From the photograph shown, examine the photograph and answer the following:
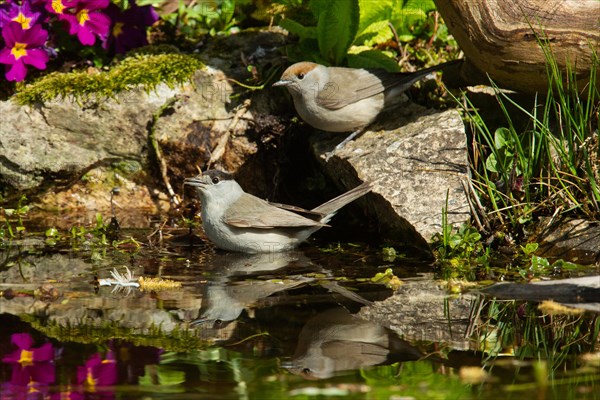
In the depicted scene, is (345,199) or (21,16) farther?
(21,16)

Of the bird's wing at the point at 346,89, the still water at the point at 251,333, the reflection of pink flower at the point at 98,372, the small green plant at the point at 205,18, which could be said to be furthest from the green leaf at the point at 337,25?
the reflection of pink flower at the point at 98,372

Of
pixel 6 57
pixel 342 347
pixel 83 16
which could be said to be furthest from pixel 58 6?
pixel 342 347

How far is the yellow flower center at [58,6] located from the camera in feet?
25.9

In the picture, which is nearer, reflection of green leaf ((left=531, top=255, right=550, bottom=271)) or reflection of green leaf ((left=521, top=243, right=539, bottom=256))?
reflection of green leaf ((left=531, top=255, right=550, bottom=271))

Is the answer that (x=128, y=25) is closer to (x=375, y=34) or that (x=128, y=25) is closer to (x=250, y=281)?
(x=375, y=34)

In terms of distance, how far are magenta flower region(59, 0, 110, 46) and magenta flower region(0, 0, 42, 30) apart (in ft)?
0.84

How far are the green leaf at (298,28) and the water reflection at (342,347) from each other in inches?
146

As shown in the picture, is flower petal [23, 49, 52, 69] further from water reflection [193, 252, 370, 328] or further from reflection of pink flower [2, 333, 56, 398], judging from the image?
reflection of pink flower [2, 333, 56, 398]

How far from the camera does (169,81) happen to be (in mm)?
7922

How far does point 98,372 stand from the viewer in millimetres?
3668

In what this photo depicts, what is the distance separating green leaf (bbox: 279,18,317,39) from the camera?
25.4 feet

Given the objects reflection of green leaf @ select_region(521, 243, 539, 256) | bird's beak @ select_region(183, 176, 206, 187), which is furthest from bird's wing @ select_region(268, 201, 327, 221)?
reflection of green leaf @ select_region(521, 243, 539, 256)

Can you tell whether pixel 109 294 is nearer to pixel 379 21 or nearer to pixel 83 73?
pixel 83 73

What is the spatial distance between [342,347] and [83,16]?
5139mm
